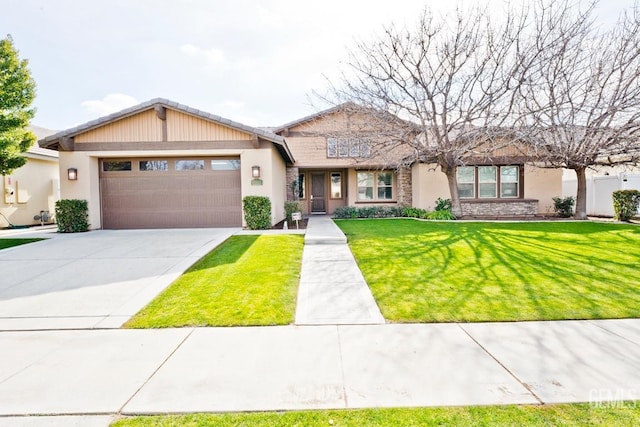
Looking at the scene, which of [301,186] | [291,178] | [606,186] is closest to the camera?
[606,186]

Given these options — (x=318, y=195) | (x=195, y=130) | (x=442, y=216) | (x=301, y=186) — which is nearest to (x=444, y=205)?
(x=442, y=216)

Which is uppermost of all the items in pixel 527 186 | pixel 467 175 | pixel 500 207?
pixel 467 175

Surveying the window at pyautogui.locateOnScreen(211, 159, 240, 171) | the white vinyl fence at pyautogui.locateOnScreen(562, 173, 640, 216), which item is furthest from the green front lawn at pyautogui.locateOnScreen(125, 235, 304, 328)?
the white vinyl fence at pyautogui.locateOnScreen(562, 173, 640, 216)

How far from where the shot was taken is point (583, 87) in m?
11.5

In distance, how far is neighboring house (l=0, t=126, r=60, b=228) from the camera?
1329 centimetres

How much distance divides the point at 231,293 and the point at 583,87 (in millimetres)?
13939

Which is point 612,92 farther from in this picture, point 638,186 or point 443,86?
point 443,86

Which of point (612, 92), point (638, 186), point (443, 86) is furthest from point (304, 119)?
point (638, 186)

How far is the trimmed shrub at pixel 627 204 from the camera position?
1148cm

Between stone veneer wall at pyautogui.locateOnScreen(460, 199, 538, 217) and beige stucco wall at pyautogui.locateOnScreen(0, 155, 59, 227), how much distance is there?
19624mm

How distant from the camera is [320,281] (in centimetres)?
513

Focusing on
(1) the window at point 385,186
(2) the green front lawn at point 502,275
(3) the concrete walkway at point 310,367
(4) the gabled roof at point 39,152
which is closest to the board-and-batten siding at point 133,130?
(4) the gabled roof at point 39,152

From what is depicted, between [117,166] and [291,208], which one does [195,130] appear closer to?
[117,166]

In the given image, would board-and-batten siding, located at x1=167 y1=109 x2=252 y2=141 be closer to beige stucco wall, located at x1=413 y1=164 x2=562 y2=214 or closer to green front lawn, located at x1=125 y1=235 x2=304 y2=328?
green front lawn, located at x1=125 y1=235 x2=304 y2=328
